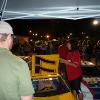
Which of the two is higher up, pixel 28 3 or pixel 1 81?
pixel 28 3

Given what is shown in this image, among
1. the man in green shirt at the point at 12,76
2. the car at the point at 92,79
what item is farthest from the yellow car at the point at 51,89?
the man in green shirt at the point at 12,76

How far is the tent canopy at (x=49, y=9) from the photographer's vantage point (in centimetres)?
547

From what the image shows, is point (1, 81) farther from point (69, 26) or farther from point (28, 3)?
point (69, 26)

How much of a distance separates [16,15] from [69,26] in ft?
167

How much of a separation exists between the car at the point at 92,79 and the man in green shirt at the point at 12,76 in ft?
15.9

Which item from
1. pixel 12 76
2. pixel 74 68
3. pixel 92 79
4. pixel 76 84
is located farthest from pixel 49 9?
pixel 92 79

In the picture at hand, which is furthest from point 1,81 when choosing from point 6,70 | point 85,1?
point 85,1

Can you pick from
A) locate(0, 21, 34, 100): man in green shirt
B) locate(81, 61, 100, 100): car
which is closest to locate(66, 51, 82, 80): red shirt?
locate(81, 61, 100, 100): car

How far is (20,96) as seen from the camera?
3.16 meters

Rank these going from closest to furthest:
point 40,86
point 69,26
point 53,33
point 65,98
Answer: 1. point 65,98
2. point 40,86
3. point 69,26
4. point 53,33

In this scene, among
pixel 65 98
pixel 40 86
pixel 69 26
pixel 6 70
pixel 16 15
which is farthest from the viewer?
pixel 69 26

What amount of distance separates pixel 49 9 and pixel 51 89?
1.98 meters

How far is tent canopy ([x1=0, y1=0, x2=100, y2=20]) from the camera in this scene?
547 centimetres

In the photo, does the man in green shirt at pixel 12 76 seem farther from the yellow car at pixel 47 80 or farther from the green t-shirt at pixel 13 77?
the yellow car at pixel 47 80
